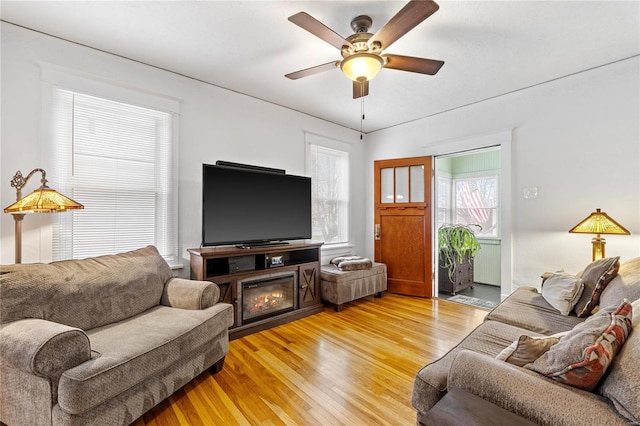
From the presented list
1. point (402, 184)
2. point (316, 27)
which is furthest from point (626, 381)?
point (402, 184)

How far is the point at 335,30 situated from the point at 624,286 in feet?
8.75

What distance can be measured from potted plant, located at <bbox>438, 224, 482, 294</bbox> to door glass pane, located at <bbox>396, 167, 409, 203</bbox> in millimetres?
870

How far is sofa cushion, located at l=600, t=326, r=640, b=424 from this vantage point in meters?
0.84

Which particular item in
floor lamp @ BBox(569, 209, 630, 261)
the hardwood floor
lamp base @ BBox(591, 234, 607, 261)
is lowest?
the hardwood floor

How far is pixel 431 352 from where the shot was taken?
250cm

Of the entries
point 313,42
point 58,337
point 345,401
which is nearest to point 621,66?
point 313,42

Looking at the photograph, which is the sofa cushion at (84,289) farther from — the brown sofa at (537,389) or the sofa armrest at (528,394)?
the sofa armrest at (528,394)

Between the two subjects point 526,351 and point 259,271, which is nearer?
point 526,351

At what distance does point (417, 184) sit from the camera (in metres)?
4.33

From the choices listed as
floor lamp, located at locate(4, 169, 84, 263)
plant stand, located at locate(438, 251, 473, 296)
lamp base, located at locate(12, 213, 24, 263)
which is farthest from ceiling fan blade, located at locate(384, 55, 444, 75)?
plant stand, located at locate(438, 251, 473, 296)

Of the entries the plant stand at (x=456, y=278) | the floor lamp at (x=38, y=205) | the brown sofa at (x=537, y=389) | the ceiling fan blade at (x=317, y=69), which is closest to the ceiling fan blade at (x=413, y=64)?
the ceiling fan blade at (x=317, y=69)

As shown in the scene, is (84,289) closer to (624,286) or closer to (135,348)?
(135,348)

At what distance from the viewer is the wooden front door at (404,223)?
4.20 meters

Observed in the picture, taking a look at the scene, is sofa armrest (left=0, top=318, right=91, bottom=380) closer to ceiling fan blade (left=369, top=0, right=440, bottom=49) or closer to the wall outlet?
ceiling fan blade (left=369, top=0, right=440, bottom=49)
